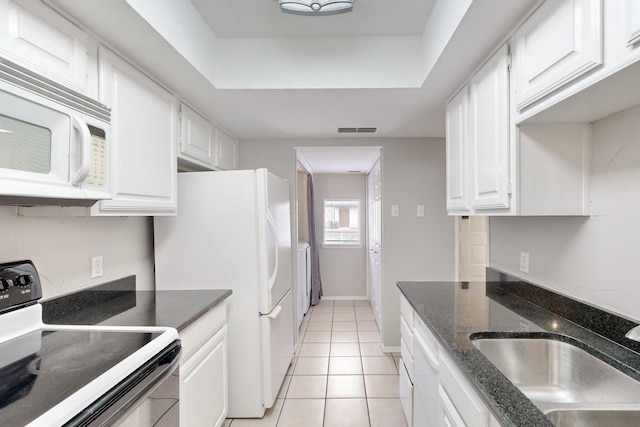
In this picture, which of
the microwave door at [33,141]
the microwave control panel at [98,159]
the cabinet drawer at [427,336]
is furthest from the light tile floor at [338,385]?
the microwave door at [33,141]

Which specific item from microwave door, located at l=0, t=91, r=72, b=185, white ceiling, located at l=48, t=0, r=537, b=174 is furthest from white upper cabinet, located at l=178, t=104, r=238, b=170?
microwave door, located at l=0, t=91, r=72, b=185

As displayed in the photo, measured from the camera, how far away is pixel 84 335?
1156mm

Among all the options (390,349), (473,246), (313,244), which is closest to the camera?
(390,349)

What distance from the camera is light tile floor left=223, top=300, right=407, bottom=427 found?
2.04 meters

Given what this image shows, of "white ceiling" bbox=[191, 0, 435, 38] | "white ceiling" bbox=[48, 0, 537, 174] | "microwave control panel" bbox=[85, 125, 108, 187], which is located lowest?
"microwave control panel" bbox=[85, 125, 108, 187]

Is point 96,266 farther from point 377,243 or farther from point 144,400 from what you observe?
point 377,243

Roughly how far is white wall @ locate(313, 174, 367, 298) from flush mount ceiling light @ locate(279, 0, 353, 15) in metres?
3.72

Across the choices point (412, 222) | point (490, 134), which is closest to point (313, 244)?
point (412, 222)

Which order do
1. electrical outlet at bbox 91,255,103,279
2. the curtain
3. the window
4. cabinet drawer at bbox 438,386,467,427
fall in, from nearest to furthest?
cabinet drawer at bbox 438,386,467,427
electrical outlet at bbox 91,255,103,279
the curtain
the window

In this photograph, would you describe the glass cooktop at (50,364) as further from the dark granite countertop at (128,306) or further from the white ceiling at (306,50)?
the white ceiling at (306,50)

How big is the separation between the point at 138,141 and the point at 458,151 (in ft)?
5.81

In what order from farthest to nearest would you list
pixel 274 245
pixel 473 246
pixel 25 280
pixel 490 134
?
pixel 473 246
pixel 274 245
pixel 490 134
pixel 25 280

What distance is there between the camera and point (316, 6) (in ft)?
4.82

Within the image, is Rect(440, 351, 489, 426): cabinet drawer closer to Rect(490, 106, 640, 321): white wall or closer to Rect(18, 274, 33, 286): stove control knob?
Rect(490, 106, 640, 321): white wall
